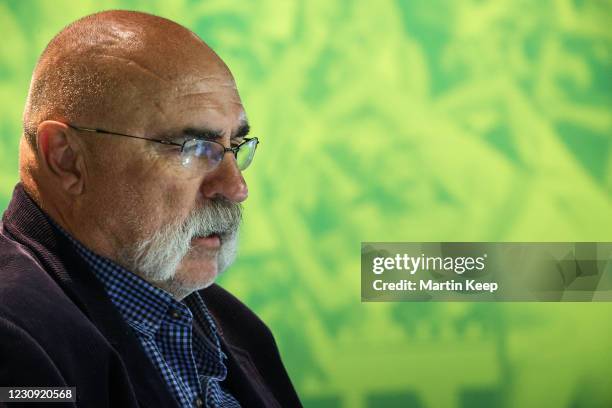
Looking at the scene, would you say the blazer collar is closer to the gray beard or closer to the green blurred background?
the gray beard

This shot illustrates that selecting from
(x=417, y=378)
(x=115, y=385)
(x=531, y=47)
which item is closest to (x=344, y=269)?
(x=417, y=378)

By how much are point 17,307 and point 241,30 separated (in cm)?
228

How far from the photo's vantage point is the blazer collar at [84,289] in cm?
110

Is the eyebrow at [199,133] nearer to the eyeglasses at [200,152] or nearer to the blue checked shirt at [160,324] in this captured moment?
the eyeglasses at [200,152]

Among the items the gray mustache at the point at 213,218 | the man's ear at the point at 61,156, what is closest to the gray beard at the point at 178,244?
the gray mustache at the point at 213,218

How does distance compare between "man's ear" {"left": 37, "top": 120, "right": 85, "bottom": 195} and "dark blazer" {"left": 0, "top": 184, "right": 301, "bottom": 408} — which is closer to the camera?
"dark blazer" {"left": 0, "top": 184, "right": 301, "bottom": 408}

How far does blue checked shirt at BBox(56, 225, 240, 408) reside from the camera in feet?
3.90

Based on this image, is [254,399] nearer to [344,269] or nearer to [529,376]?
[344,269]

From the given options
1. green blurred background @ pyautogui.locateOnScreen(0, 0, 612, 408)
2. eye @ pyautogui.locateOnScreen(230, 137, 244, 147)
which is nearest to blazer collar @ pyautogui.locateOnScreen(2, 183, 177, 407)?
eye @ pyautogui.locateOnScreen(230, 137, 244, 147)

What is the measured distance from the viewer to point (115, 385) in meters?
1.04

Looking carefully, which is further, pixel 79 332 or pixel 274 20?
pixel 274 20

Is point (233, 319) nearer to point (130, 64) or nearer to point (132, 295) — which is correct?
point (132, 295)

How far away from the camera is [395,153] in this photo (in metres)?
3.17

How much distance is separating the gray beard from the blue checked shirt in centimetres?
3
